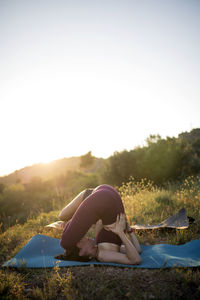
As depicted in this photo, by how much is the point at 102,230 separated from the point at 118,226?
1.04 ft

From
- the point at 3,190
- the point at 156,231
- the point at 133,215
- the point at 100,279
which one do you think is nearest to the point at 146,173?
the point at 133,215

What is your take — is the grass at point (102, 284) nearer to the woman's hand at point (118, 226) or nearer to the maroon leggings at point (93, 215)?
the maroon leggings at point (93, 215)

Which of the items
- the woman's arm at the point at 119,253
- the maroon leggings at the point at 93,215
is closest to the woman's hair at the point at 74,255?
the maroon leggings at the point at 93,215

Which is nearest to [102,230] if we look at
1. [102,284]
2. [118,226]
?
[118,226]

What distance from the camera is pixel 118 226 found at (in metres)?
2.62

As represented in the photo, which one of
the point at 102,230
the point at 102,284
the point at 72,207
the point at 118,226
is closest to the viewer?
the point at 102,284

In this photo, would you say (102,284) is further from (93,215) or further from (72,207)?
(72,207)

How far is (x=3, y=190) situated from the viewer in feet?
54.7

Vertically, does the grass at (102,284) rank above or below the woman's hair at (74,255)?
below

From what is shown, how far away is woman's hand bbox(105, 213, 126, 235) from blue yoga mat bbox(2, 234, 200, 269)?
0.50m

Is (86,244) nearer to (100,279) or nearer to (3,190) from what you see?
(100,279)

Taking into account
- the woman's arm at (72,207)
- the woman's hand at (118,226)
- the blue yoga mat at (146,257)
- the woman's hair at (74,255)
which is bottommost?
the blue yoga mat at (146,257)

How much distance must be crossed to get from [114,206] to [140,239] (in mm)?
1523

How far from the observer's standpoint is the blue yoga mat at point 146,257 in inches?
103
